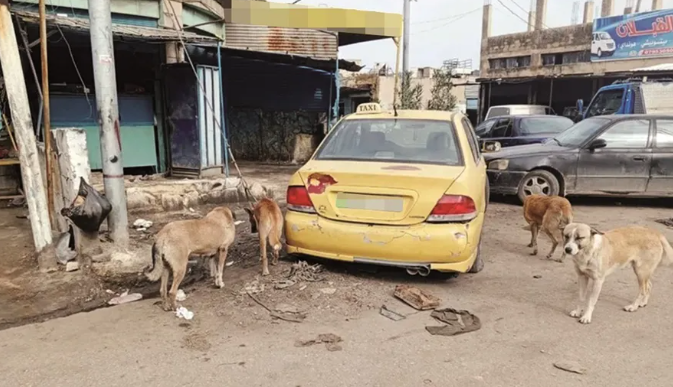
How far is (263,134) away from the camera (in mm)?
12836

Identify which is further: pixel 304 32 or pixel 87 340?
pixel 304 32

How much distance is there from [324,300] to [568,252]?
1929 millimetres

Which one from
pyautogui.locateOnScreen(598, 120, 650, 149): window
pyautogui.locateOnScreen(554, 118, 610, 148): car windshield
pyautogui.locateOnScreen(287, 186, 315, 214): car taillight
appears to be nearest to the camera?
pyautogui.locateOnScreen(287, 186, 315, 214): car taillight

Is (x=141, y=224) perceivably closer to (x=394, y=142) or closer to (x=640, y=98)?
(x=394, y=142)

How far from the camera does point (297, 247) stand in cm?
431

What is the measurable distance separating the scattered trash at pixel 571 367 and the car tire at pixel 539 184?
5237 mm

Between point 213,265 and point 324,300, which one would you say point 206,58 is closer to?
point 213,265

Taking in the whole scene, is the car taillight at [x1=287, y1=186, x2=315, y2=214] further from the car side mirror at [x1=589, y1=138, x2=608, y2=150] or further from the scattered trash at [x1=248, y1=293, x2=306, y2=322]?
the car side mirror at [x1=589, y1=138, x2=608, y2=150]

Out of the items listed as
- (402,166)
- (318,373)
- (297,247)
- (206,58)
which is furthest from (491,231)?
(206,58)

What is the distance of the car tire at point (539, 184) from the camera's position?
780cm

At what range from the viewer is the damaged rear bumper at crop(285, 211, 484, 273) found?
3857 mm

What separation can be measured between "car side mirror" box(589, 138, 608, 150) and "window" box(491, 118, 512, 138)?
3.68 meters

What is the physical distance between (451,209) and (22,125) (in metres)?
4.07

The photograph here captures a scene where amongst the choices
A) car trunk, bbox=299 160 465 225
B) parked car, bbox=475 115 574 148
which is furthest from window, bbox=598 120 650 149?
car trunk, bbox=299 160 465 225
